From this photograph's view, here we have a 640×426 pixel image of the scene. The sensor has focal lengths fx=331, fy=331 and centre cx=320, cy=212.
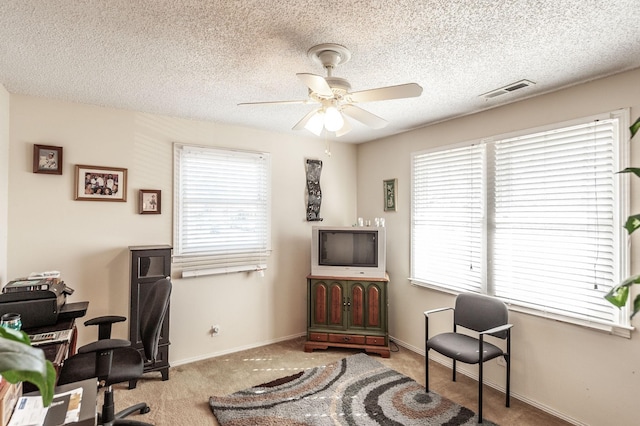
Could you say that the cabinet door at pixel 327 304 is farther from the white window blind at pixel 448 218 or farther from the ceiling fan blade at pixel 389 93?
the ceiling fan blade at pixel 389 93

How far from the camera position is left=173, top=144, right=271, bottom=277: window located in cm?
339

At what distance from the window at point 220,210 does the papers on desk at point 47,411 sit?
201cm

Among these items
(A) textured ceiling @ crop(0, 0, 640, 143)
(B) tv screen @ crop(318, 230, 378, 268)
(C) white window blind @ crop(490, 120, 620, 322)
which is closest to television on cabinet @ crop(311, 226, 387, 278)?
(B) tv screen @ crop(318, 230, 378, 268)

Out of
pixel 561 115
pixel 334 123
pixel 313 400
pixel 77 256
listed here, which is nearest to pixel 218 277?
pixel 77 256

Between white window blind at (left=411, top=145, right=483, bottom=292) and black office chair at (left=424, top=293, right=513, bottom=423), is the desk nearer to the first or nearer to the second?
black office chair at (left=424, top=293, right=513, bottom=423)

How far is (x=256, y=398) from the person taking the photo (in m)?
2.70

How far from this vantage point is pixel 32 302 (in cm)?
219

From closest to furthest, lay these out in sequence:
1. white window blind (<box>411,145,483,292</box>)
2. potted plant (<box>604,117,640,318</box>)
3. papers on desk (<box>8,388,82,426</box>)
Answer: papers on desk (<box>8,388,82,426</box>), potted plant (<box>604,117,640,318</box>), white window blind (<box>411,145,483,292</box>)

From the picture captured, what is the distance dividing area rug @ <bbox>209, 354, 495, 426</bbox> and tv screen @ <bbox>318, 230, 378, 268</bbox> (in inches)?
44.3

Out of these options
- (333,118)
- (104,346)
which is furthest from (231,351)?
(333,118)

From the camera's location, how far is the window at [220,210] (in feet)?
11.1

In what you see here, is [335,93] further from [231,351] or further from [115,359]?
[231,351]

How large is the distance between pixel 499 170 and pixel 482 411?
1956mm

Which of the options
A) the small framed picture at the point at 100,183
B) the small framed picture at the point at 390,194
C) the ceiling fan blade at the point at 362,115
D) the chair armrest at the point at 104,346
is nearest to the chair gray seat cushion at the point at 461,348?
the small framed picture at the point at 390,194
